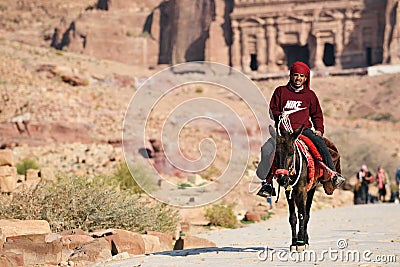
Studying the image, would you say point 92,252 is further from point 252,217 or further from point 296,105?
point 252,217

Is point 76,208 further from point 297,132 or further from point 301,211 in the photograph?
point 297,132

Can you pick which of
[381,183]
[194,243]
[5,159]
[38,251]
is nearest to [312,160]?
[194,243]

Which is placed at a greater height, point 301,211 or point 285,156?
point 285,156

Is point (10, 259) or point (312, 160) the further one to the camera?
point (312, 160)

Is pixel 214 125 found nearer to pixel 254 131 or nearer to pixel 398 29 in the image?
pixel 254 131

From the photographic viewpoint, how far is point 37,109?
3316 cm

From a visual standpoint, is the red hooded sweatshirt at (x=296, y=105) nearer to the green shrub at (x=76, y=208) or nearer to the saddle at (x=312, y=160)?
the saddle at (x=312, y=160)

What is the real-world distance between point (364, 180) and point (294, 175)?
14365mm

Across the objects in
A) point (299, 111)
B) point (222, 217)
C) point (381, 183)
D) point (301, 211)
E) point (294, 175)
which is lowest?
point (222, 217)

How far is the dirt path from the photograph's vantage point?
9.10 m

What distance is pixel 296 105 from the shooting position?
32.5ft

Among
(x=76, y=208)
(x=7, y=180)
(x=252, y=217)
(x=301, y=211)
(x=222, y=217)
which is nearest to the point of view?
(x=301, y=211)

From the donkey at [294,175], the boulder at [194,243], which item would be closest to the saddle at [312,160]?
the donkey at [294,175]

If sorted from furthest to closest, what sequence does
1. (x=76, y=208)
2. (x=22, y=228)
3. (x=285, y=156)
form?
(x=76, y=208) < (x=22, y=228) < (x=285, y=156)
